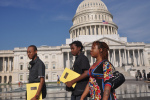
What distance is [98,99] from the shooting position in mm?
3490

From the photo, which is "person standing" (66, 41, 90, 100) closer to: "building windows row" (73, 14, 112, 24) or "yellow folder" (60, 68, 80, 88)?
"yellow folder" (60, 68, 80, 88)

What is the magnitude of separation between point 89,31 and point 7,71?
4519 centimetres

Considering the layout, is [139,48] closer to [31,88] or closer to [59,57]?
[59,57]

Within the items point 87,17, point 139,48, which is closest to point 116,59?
point 139,48

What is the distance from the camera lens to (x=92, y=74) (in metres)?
3.63

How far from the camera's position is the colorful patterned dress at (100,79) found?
3.27 metres

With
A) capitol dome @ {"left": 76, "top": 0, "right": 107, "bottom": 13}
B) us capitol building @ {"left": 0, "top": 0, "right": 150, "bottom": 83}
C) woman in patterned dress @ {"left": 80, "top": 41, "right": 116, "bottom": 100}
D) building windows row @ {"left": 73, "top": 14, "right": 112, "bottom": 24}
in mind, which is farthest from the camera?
capitol dome @ {"left": 76, "top": 0, "right": 107, "bottom": 13}

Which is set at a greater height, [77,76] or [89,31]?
[89,31]

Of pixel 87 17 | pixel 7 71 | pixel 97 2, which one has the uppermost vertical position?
pixel 97 2

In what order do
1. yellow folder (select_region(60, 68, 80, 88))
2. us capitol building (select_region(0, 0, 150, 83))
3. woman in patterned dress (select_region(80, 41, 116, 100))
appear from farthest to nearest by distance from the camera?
1. us capitol building (select_region(0, 0, 150, 83))
2. yellow folder (select_region(60, 68, 80, 88))
3. woman in patterned dress (select_region(80, 41, 116, 100))

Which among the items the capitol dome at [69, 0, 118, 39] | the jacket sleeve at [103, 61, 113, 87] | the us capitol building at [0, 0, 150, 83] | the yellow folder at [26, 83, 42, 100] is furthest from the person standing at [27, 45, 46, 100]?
the capitol dome at [69, 0, 118, 39]

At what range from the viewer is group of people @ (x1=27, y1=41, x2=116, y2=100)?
3.29 meters

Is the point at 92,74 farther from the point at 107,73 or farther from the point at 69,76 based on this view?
the point at 69,76

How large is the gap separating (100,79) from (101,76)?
78 mm
